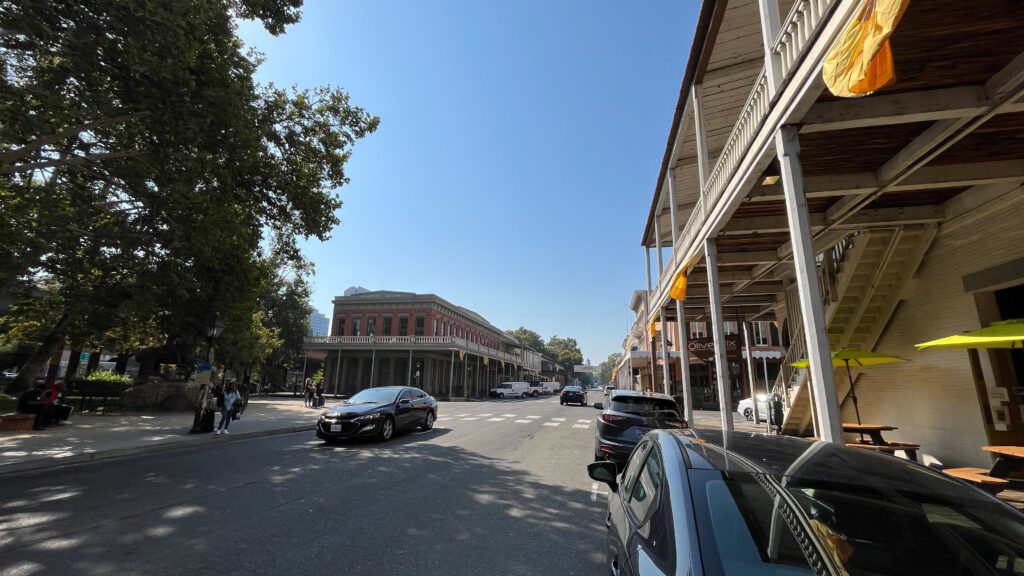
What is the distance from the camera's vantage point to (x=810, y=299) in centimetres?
487

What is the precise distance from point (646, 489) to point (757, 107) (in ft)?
20.5

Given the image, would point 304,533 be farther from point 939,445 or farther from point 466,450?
point 939,445

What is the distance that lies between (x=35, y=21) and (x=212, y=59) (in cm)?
307

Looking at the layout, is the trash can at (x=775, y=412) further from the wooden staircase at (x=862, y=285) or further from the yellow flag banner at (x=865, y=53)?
the yellow flag banner at (x=865, y=53)

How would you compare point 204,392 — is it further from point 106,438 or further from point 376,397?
point 376,397

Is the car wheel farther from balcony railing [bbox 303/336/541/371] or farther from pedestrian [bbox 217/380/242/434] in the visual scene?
balcony railing [bbox 303/336/541/371]

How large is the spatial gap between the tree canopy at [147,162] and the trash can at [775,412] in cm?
1536

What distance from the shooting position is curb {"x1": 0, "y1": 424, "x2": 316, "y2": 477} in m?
7.59

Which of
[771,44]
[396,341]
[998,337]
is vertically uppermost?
[771,44]

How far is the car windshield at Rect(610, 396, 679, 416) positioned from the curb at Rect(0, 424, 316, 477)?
34.2 feet

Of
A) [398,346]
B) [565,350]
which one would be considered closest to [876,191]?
[398,346]

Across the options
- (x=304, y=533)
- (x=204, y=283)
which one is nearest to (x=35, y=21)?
(x=204, y=283)

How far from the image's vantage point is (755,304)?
16562mm

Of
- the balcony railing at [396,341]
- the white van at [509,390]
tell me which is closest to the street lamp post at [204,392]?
the balcony railing at [396,341]
